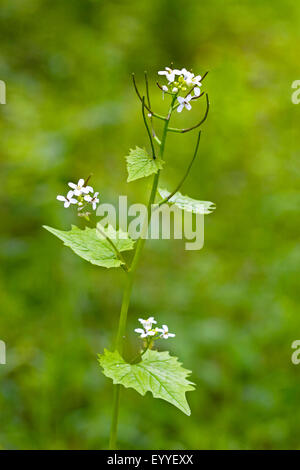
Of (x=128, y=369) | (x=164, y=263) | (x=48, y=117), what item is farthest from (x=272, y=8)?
(x=128, y=369)

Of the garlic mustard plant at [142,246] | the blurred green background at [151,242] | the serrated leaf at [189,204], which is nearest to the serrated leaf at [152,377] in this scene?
the garlic mustard plant at [142,246]

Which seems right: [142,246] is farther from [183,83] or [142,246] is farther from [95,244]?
[183,83]

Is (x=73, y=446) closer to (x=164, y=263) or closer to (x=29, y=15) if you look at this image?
(x=164, y=263)

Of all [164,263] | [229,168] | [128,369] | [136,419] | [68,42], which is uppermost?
[68,42]

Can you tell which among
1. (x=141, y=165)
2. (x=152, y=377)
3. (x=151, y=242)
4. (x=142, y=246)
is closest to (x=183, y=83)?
(x=141, y=165)

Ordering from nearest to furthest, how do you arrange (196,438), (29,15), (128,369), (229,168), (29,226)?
(128,369)
(196,438)
(29,226)
(229,168)
(29,15)
